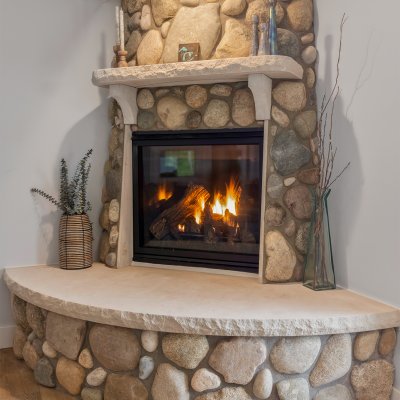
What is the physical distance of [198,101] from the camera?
103 inches

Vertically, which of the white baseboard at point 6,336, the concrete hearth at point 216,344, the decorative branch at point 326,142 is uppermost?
the decorative branch at point 326,142

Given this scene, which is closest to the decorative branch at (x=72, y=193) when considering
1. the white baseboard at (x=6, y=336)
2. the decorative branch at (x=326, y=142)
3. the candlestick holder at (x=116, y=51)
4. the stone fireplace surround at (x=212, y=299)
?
the stone fireplace surround at (x=212, y=299)

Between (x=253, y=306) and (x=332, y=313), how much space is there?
33 cm

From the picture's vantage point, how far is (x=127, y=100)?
2721mm

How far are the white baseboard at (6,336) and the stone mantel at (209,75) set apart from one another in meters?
1.42

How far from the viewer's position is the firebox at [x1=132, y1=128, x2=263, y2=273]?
266cm

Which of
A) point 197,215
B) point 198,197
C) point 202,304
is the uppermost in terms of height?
point 198,197

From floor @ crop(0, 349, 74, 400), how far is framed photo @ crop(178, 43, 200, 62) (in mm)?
1758

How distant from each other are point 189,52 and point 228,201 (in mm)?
840

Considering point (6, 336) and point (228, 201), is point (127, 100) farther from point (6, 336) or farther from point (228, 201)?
point (6, 336)

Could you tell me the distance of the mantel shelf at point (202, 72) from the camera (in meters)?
2.28

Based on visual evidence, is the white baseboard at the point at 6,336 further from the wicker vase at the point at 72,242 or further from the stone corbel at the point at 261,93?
the stone corbel at the point at 261,93

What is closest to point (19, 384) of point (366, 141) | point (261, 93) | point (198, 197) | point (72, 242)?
point (72, 242)

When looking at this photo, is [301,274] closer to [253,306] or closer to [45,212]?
[253,306]
